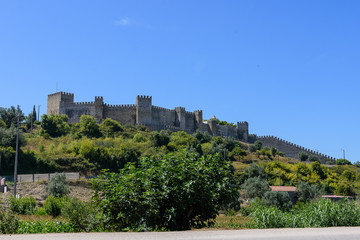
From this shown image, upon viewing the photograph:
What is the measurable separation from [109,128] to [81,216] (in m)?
39.7

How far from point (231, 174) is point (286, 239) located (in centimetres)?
319

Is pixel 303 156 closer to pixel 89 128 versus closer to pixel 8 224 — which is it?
pixel 89 128

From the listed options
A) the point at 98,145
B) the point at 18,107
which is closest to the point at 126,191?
the point at 98,145

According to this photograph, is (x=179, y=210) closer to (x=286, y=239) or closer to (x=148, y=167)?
(x=148, y=167)

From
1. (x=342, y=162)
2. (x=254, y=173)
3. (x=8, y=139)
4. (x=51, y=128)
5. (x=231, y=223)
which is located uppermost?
(x=51, y=128)

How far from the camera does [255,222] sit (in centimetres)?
998

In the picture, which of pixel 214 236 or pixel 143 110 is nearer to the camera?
pixel 214 236

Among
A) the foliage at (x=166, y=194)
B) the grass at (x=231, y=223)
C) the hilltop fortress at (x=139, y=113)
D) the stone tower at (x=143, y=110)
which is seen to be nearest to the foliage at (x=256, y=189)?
the grass at (x=231, y=223)

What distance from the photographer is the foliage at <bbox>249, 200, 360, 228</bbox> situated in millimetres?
9766

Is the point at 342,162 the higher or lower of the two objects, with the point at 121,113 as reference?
lower

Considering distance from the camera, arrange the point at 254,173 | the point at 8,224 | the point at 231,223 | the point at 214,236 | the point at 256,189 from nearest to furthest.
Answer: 1. the point at 214,236
2. the point at 8,224
3. the point at 231,223
4. the point at 256,189
5. the point at 254,173

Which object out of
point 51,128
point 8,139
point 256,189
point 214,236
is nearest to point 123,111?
point 51,128

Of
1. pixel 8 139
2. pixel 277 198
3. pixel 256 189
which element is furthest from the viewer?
pixel 8 139

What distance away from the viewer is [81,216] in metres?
9.91
